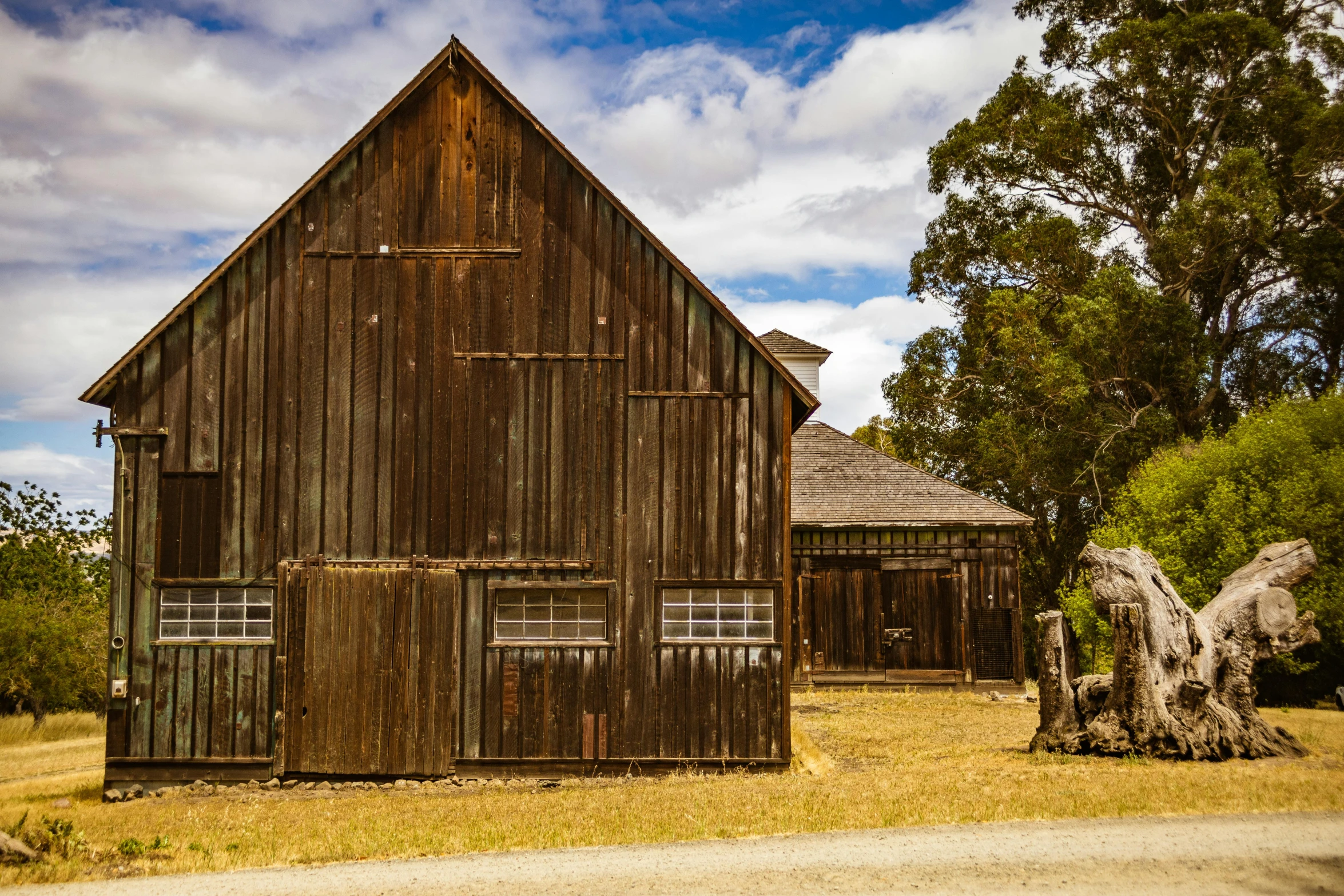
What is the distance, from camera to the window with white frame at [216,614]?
1441 cm

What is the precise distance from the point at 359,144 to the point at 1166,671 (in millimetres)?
13168

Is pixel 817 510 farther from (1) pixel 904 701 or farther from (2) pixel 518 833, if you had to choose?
(2) pixel 518 833

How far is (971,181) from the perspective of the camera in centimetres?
3753

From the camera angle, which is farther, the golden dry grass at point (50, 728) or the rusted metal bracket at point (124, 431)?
the golden dry grass at point (50, 728)

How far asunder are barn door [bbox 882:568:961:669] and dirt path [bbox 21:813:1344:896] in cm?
1507

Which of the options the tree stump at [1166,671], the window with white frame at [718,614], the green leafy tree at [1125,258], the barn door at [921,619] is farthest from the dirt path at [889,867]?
the green leafy tree at [1125,258]

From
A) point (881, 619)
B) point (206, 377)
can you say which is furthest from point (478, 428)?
point (881, 619)

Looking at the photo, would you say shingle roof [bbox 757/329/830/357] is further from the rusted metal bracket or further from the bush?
the rusted metal bracket

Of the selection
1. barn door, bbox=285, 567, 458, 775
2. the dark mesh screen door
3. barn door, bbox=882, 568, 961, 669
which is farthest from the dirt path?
the dark mesh screen door

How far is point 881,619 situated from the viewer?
25547 millimetres

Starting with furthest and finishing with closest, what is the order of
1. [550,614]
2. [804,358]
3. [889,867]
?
[804,358] < [550,614] < [889,867]

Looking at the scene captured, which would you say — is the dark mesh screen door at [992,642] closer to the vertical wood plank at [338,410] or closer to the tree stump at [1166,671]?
the tree stump at [1166,671]

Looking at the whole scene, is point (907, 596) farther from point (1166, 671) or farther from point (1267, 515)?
point (1166, 671)

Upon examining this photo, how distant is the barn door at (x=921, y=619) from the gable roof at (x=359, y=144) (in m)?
11.8
